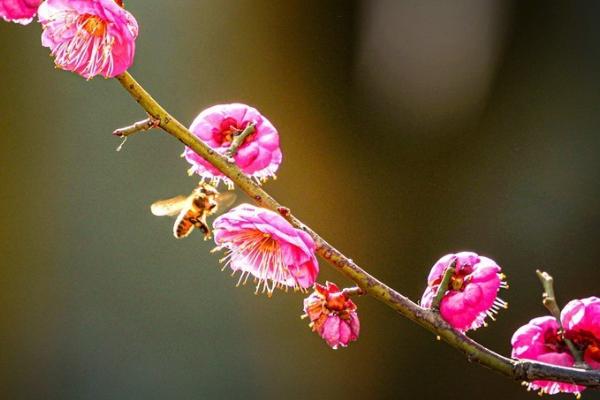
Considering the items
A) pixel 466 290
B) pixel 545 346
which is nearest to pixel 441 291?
pixel 466 290

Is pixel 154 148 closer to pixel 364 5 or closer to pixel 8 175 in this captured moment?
pixel 8 175

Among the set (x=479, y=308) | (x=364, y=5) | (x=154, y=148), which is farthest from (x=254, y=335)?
(x=479, y=308)

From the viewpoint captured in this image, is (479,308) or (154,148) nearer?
(479,308)

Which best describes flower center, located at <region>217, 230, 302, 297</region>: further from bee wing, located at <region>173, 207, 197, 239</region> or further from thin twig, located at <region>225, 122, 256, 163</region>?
bee wing, located at <region>173, 207, 197, 239</region>

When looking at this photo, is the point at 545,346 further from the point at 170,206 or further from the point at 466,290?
the point at 170,206

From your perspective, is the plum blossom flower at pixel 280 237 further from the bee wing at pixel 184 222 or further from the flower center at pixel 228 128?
the bee wing at pixel 184 222

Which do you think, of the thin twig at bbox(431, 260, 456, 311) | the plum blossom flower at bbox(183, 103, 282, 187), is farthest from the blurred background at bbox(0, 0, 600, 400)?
the thin twig at bbox(431, 260, 456, 311)
